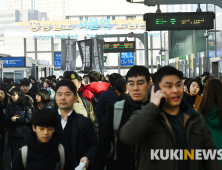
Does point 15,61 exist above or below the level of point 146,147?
above

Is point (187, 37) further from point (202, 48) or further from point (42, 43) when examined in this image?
point (42, 43)

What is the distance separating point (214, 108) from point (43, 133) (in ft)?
6.18

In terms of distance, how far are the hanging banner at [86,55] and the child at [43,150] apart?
12.1m

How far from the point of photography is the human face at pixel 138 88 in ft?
10.4

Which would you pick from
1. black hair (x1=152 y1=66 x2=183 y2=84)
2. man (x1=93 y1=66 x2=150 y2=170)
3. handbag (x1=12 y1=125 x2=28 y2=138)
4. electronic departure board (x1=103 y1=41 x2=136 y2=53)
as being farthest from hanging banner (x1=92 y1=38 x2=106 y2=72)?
black hair (x1=152 y1=66 x2=183 y2=84)

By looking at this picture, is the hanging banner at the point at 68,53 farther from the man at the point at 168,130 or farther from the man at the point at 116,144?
the man at the point at 168,130

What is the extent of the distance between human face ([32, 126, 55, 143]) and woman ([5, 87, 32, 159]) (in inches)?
134

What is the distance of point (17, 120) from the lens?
6113 millimetres

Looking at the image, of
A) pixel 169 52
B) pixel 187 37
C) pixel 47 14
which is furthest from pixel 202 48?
pixel 47 14

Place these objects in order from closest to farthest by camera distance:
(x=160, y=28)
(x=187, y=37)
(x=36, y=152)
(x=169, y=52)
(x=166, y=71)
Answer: (x=166, y=71) < (x=36, y=152) < (x=160, y=28) < (x=187, y=37) < (x=169, y=52)

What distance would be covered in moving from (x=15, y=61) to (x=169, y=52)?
591 inches

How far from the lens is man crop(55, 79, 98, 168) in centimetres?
337

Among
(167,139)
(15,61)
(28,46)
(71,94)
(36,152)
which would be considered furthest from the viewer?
(28,46)

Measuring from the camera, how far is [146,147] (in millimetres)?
2297
